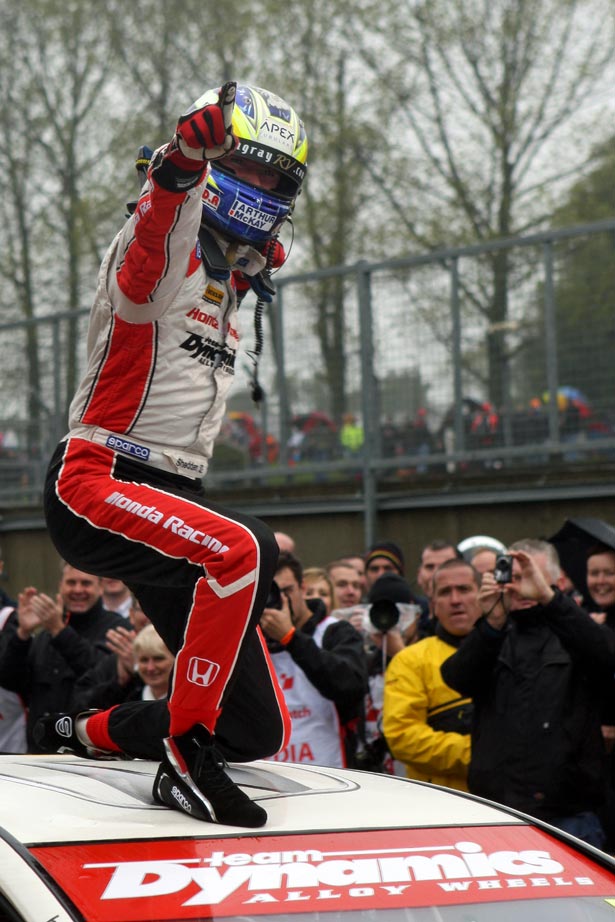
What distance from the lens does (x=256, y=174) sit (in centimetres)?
420

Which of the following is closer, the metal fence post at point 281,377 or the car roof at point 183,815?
the car roof at point 183,815

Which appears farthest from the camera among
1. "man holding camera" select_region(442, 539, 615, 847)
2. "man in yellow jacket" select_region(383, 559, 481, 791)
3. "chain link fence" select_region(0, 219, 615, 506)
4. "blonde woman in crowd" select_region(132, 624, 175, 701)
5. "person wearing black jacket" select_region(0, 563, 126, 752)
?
"chain link fence" select_region(0, 219, 615, 506)

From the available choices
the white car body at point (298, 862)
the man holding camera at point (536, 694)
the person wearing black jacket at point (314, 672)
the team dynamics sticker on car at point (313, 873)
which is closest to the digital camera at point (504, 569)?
the man holding camera at point (536, 694)

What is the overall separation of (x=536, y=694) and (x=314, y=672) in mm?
1127

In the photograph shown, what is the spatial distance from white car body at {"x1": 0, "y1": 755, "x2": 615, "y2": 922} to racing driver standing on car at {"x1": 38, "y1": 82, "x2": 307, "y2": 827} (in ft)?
1.48

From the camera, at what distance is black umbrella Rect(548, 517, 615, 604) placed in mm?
7051

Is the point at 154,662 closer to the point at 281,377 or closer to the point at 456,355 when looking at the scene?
the point at 456,355

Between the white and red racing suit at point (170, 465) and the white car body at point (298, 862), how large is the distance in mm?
644

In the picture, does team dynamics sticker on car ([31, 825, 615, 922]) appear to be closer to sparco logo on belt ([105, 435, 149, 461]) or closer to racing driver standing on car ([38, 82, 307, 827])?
racing driver standing on car ([38, 82, 307, 827])

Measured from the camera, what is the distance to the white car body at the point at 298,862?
2.64 meters

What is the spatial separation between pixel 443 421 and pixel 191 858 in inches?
295

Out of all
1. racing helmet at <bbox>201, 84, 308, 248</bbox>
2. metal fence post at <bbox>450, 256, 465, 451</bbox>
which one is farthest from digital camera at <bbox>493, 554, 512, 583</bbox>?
metal fence post at <bbox>450, 256, 465, 451</bbox>

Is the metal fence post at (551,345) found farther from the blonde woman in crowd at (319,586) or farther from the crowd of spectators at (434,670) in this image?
the blonde woman in crowd at (319,586)

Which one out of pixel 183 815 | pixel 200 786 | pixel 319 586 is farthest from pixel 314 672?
pixel 183 815
